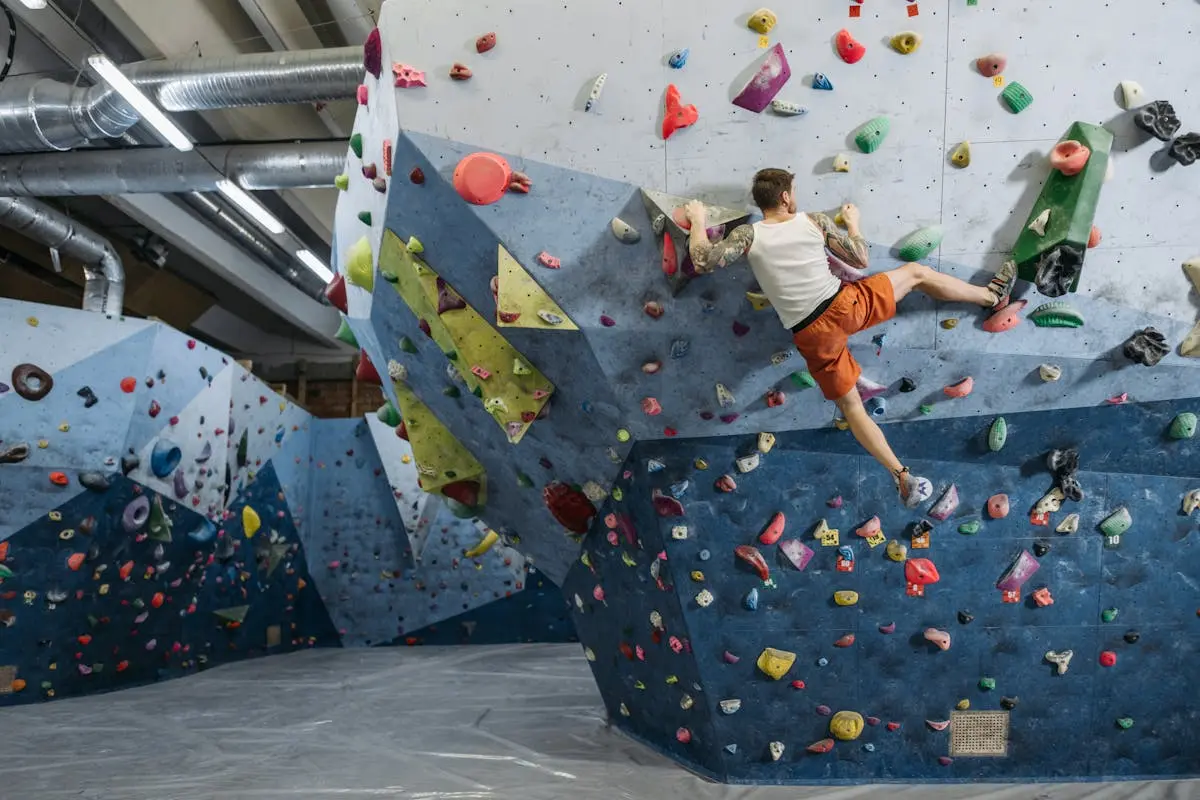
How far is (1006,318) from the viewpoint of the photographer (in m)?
3.13

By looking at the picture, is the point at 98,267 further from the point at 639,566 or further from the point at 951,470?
the point at 951,470

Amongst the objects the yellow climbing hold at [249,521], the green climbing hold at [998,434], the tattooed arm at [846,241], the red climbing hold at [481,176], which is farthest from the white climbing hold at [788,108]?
the yellow climbing hold at [249,521]

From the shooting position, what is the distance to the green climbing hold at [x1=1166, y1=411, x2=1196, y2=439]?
3.24m

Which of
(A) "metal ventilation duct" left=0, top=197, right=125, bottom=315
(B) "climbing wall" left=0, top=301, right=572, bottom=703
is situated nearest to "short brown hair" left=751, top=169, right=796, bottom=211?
(B) "climbing wall" left=0, top=301, right=572, bottom=703

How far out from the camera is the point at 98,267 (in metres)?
8.20

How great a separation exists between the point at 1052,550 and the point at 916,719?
2.90ft

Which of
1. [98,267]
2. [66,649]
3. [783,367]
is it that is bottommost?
[66,649]

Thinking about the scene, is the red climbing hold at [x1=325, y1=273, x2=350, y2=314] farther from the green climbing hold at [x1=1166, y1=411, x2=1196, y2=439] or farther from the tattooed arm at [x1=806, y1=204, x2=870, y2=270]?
the green climbing hold at [x1=1166, y1=411, x2=1196, y2=439]

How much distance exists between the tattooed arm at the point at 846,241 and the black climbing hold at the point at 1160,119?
1.01 metres

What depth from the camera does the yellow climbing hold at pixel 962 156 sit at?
3023 millimetres

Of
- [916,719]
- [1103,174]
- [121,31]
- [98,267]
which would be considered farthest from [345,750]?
[98,267]

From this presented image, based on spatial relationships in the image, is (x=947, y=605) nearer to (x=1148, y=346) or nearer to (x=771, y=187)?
(x=1148, y=346)

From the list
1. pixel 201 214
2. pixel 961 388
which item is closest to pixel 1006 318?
pixel 961 388

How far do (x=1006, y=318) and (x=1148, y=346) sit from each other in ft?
1.71
